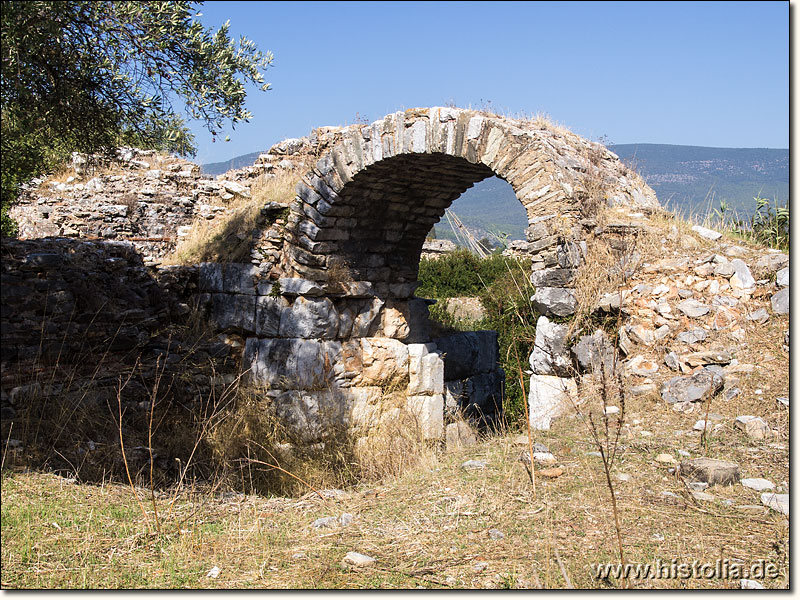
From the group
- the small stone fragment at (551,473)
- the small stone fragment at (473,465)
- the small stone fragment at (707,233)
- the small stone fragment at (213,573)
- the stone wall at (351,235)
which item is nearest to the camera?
the small stone fragment at (213,573)

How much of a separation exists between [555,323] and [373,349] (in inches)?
113

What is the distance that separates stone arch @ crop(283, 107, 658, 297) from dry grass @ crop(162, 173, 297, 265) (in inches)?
23.3

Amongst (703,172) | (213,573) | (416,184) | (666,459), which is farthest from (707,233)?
(703,172)

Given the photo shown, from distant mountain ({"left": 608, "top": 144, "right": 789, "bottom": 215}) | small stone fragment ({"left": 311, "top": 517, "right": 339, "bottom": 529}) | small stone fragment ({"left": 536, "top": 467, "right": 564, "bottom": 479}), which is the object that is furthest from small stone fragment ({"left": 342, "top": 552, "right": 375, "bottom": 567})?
distant mountain ({"left": 608, "top": 144, "right": 789, "bottom": 215})

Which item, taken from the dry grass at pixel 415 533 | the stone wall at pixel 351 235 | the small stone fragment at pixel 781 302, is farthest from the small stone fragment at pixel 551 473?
the small stone fragment at pixel 781 302

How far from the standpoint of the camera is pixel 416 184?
8.70m

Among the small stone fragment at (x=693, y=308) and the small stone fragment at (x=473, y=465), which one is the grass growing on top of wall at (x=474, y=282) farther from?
the small stone fragment at (x=473, y=465)

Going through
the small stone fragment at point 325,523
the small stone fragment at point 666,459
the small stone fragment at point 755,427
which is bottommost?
the small stone fragment at point 325,523

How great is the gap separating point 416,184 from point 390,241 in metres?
0.98

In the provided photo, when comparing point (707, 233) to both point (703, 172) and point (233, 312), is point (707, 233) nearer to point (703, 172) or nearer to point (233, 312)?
point (233, 312)

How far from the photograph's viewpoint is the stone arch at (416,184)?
7113 millimetres

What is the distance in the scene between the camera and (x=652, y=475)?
16.8 ft

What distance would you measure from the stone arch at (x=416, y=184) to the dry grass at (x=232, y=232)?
591mm

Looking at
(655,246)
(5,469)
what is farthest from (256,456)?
(655,246)
